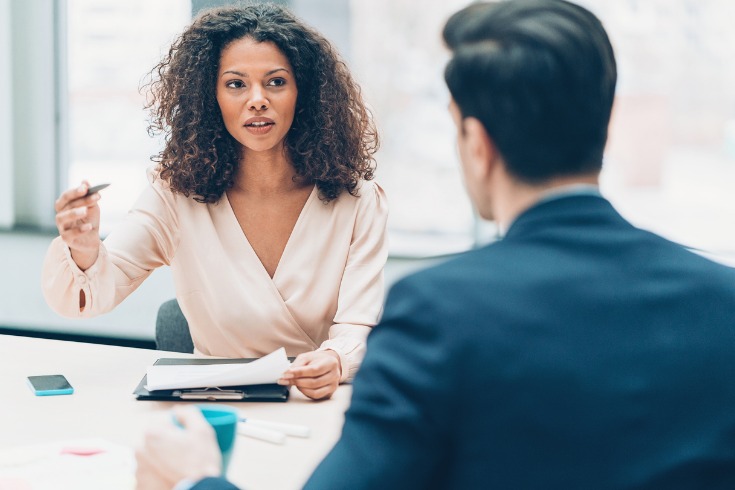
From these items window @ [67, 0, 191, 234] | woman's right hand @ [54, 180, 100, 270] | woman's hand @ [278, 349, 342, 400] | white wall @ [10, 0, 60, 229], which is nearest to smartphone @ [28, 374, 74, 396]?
woman's right hand @ [54, 180, 100, 270]

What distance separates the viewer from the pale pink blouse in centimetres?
219

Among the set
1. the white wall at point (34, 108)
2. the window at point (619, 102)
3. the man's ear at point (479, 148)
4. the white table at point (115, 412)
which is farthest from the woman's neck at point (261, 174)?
the white wall at point (34, 108)

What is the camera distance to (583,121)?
922 millimetres

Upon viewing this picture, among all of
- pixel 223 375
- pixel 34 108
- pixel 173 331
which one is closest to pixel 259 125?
pixel 173 331

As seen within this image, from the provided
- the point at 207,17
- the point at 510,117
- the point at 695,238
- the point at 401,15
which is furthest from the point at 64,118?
the point at 510,117

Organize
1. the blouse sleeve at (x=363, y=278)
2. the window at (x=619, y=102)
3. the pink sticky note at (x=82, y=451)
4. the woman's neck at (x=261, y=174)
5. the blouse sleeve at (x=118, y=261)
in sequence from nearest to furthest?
→ the pink sticky note at (x=82, y=451) < the blouse sleeve at (x=118, y=261) < the blouse sleeve at (x=363, y=278) < the woman's neck at (x=261, y=174) < the window at (x=619, y=102)

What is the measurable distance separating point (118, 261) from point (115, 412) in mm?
533

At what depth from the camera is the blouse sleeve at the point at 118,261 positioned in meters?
1.99

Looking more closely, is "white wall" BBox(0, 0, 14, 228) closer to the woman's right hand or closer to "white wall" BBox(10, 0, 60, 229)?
"white wall" BBox(10, 0, 60, 229)

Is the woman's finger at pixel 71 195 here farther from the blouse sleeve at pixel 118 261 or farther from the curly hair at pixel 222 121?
the curly hair at pixel 222 121

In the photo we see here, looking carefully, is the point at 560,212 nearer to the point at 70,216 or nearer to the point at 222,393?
the point at 222,393

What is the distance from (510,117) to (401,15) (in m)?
2.88

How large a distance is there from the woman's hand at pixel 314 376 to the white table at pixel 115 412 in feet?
0.08

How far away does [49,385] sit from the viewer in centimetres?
184
